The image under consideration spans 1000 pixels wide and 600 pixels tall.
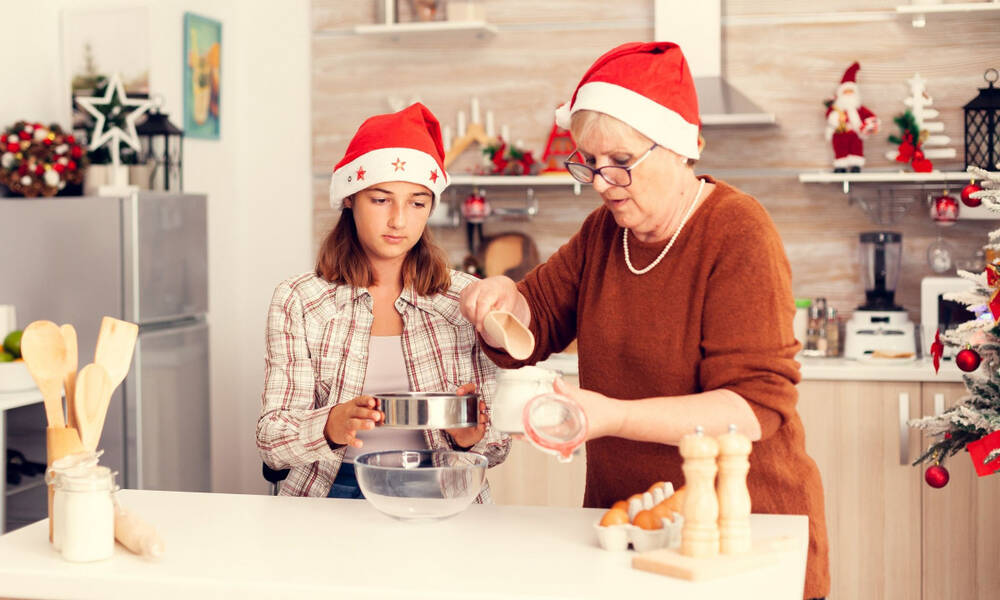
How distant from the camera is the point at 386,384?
1.97 metres

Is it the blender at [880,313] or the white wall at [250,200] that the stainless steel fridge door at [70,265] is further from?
the blender at [880,313]

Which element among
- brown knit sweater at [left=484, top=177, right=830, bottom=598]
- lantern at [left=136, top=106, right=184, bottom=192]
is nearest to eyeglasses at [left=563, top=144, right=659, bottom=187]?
brown knit sweater at [left=484, top=177, right=830, bottom=598]

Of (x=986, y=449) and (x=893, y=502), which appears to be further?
(x=893, y=502)

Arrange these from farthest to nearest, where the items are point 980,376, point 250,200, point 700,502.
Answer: point 250,200 → point 980,376 → point 700,502

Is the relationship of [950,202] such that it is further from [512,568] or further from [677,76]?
[512,568]

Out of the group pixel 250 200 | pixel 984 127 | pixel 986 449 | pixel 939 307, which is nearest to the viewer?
pixel 986 449

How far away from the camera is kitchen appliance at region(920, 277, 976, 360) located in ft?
11.5

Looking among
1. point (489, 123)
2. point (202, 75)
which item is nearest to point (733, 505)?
point (489, 123)

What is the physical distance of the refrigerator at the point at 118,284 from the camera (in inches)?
130

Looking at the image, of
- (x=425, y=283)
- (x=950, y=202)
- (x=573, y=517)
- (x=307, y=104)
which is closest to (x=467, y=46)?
(x=307, y=104)

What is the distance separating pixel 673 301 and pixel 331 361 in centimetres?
64

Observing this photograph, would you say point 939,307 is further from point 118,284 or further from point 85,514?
point 85,514

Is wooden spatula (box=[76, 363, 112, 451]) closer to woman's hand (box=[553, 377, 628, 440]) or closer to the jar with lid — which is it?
the jar with lid

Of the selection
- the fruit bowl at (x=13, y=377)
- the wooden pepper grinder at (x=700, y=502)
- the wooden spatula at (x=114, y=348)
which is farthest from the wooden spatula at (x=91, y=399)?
the fruit bowl at (x=13, y=377)
